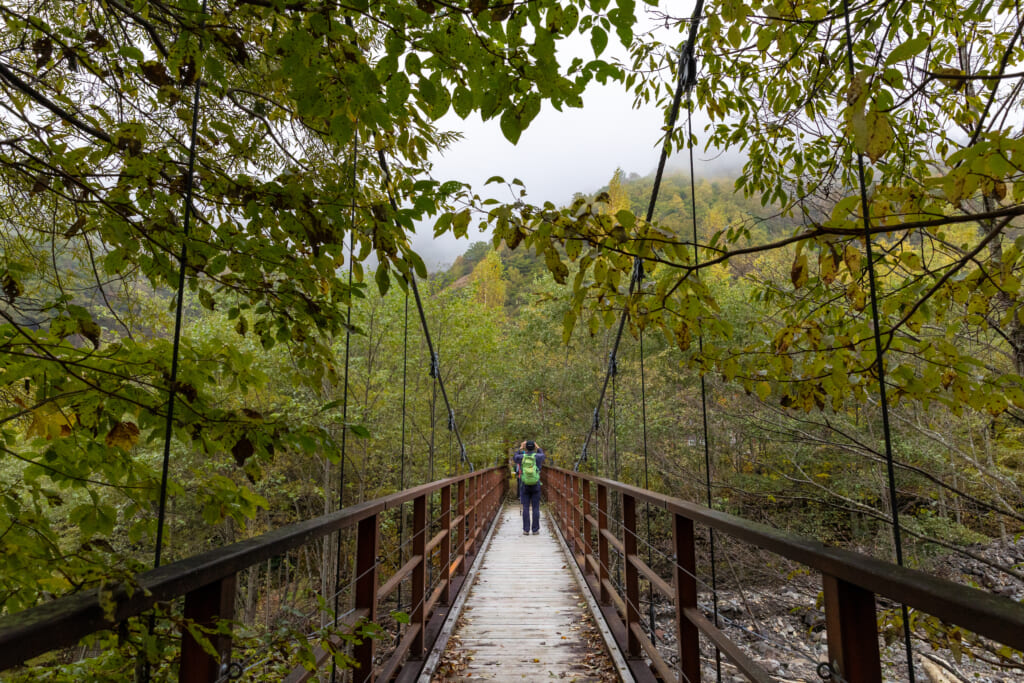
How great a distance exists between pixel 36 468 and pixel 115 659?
0.57 m

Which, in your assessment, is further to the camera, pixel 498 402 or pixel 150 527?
pixel 498 402

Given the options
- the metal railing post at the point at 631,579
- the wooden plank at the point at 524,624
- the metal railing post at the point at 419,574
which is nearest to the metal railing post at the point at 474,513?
the wooden plank at the point at 524,624

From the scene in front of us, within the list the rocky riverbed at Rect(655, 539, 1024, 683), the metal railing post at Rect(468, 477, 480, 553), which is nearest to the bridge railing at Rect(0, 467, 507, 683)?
the rocky riverbed at Rect(655, 539, 1024, 683)

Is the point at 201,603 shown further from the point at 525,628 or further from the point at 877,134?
the point at 525,628

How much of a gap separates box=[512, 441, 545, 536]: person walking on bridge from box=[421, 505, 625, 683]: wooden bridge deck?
198 centimetres

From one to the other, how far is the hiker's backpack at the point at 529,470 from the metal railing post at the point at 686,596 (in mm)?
5612

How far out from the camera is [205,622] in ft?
3.15

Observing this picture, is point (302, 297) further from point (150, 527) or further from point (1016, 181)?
point (1016, 181)

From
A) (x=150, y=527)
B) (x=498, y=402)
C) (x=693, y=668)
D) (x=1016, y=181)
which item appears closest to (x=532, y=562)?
(x=693, y=668)

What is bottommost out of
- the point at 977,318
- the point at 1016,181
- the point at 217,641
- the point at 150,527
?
the point at 217,641

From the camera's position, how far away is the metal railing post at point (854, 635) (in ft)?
2.90

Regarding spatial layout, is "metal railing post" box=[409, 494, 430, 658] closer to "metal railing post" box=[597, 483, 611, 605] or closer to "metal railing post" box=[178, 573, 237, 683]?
"metal railing post" box=[597, 483, 611, 605]

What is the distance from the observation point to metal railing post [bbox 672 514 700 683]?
5.40 ft

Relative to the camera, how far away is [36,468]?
1427 mm
